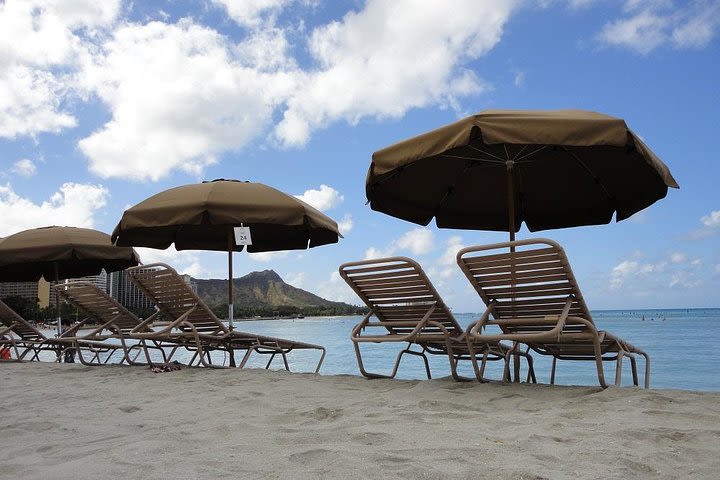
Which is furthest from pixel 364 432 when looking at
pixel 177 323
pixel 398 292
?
pixel 177 323

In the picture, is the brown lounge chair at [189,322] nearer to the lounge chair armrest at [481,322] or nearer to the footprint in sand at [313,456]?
the lounge chair armrest at [481,322]

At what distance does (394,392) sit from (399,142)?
1750 millimetres

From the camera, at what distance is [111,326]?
688 cm

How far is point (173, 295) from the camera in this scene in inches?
231

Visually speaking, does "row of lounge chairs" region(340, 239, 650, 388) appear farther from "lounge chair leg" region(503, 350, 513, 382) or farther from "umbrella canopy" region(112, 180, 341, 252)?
"umbrella canopy" region(112, 180, 341, 252)

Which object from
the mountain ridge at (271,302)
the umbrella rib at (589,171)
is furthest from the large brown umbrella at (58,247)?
the mountain ridge at (271,302)

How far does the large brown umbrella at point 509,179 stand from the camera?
404 cm

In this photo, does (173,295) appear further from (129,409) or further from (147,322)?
(129,409)

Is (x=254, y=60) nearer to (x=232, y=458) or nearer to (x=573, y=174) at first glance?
(x=573, y=174)

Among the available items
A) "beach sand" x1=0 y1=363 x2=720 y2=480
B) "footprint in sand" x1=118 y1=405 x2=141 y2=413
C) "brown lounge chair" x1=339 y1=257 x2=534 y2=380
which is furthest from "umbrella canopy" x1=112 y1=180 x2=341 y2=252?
"footprint in sand" x1=118 y1=405 x2=141 y2=413

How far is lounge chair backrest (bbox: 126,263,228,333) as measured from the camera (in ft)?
18.5

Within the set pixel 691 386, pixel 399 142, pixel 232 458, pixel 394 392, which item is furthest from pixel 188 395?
pixel 691 386

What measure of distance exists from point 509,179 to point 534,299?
1.29 metres

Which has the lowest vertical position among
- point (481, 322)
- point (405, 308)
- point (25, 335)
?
point (25, 335)
